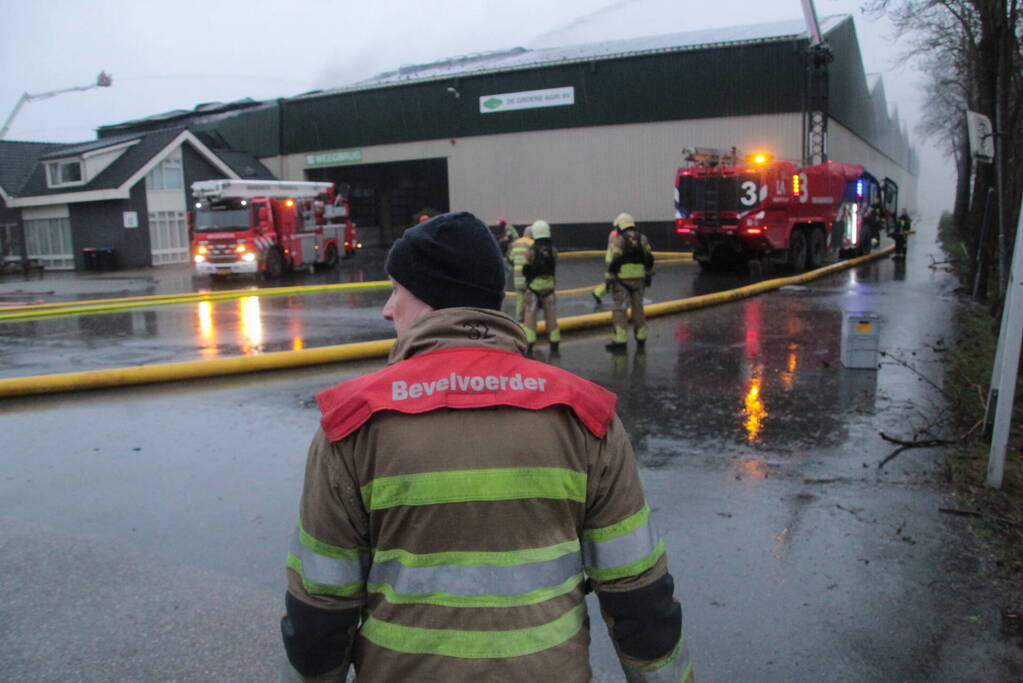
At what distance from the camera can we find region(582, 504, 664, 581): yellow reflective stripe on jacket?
193cm

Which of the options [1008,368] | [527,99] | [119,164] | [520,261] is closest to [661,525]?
[1008,368]

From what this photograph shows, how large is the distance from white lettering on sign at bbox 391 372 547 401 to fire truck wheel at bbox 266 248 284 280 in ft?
76.5

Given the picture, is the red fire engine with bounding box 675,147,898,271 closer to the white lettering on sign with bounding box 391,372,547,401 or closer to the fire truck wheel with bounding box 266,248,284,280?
the fire truck wheel with bounding box 266,248,284,280

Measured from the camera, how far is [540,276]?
35.3 feet

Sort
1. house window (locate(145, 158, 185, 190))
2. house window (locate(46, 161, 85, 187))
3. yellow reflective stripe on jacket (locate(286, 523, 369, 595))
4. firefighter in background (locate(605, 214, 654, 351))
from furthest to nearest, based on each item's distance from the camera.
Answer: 1. house window (locate(46, 161, 85, 187))
2. house window (locate(145, 158, 185, 190))
3. firefighter in background (locate(605, 214, 654, 351))
4. yellow reflective stripe on jacket (locate(286, 523, 369, 595))

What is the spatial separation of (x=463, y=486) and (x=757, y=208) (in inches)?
822

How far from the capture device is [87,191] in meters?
32.8

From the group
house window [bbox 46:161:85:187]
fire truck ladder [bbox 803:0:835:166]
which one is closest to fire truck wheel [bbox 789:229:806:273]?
fire truck ladder [bbox 803:0:835:166]

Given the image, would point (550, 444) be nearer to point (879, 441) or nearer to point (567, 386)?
point (567, 386)

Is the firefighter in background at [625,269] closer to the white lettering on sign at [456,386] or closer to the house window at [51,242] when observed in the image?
the white lettering on sign at [456,386]

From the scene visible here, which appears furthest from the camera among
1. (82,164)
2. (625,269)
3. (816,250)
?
(82,164)

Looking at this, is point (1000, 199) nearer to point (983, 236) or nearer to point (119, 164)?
point (983, 236)

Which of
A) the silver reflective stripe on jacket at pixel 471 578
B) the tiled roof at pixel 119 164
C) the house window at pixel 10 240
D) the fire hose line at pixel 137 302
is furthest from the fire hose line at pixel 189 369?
the house window at pixel 10 240

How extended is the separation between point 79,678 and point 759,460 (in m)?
4.66
